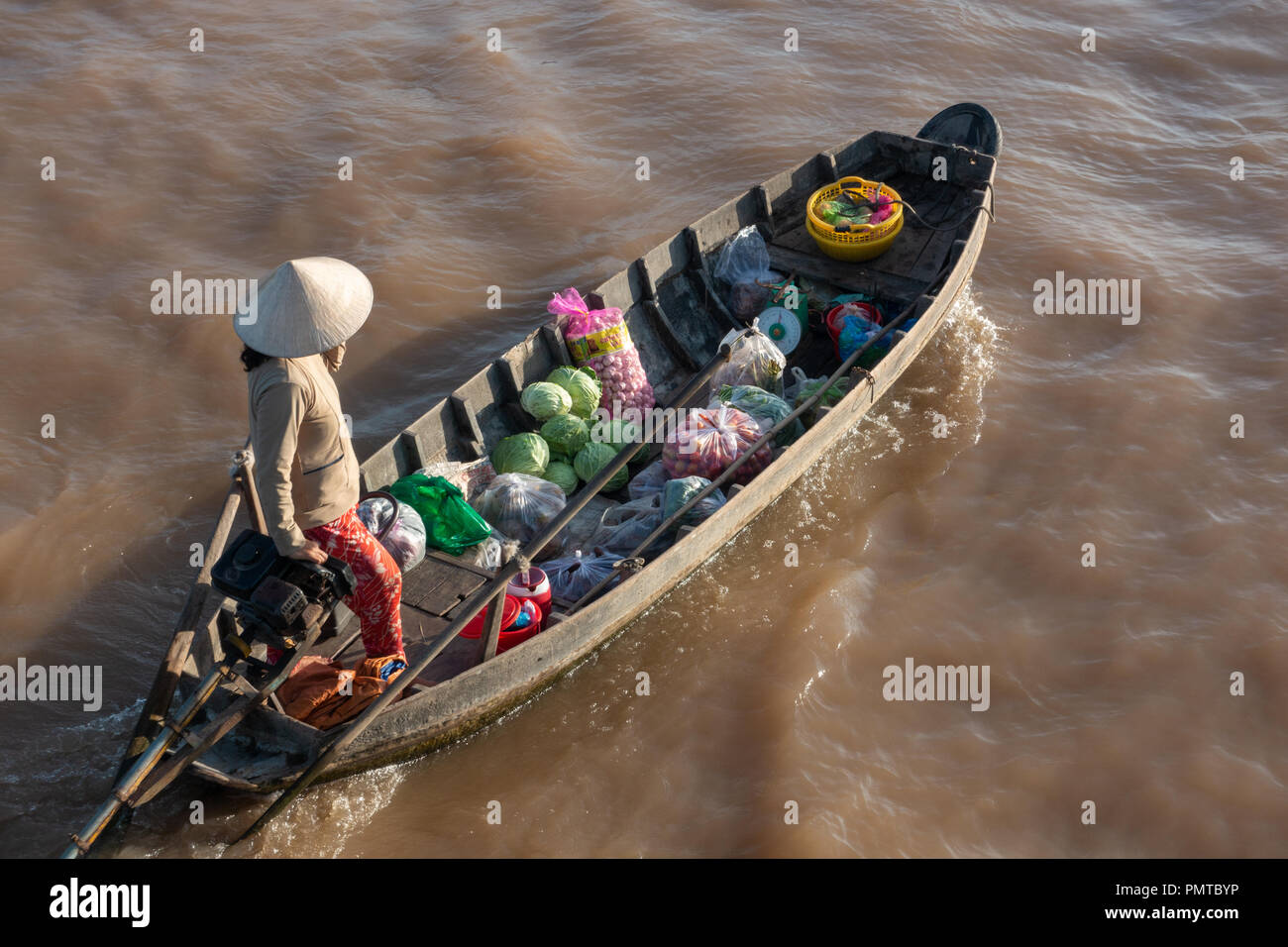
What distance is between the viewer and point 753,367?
284 inches

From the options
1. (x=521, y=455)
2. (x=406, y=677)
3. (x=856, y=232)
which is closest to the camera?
(x=406, y=677)

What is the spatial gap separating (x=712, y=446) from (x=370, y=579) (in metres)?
2.46

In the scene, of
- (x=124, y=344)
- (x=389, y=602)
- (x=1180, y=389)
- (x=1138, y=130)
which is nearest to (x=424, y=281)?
(x=124, y=344)

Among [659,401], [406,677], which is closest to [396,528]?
[406,677]

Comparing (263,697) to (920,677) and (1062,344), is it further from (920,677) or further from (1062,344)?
(1062,344)

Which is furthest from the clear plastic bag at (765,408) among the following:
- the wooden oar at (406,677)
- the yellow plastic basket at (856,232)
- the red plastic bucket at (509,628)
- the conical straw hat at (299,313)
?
the conical straw hat at (299,313)

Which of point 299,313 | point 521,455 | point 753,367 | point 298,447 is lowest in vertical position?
point 521,455

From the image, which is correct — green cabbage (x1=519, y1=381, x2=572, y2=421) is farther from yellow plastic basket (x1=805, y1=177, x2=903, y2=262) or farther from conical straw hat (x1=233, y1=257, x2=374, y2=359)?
yellow plastic basket (x1=805, y1=177, x2=903, y2=262)

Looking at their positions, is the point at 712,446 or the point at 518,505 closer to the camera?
the point at 518,505

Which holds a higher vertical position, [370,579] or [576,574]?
[370,579]

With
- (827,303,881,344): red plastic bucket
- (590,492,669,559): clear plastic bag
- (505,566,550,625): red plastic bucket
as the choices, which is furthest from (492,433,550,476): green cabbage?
(827,303,881,344): red plastic bucket

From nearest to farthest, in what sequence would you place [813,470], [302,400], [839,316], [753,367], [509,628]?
[302,400]
[509,628]
[753,367]
[813,470]
[839,316]

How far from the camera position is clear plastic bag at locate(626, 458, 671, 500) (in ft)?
21.9

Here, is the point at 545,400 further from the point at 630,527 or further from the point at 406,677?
the point at 406,677
